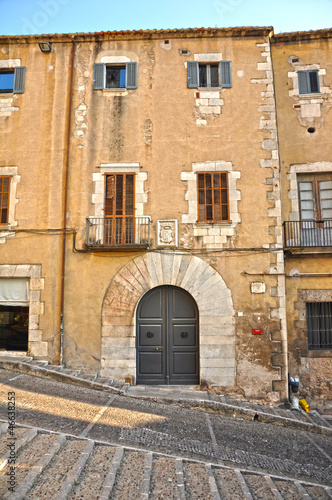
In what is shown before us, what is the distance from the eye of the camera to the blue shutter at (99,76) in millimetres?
10531

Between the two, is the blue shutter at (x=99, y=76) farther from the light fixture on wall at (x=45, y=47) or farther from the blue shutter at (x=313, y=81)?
the blue shutter at (x=313, y=81)

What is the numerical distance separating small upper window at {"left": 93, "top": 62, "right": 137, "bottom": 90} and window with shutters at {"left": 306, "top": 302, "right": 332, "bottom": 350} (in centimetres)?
770

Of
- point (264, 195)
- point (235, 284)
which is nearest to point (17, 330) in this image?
point (235, 284)

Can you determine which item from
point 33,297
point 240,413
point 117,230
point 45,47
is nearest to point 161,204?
point 117,230

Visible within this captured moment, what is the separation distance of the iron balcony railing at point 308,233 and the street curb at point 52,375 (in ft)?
18.6

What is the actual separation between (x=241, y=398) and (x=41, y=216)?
6842 mm

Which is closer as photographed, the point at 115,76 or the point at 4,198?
the point at 4,198

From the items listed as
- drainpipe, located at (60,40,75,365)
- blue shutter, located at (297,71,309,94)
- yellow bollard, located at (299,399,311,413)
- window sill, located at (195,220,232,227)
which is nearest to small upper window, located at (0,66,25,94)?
drainpipe, located at (60,40,75,365)

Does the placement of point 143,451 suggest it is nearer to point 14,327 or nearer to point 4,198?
point 14,327

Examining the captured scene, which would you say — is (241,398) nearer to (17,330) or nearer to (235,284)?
(235,284)

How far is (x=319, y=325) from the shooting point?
32.1 feet

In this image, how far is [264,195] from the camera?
9820mm

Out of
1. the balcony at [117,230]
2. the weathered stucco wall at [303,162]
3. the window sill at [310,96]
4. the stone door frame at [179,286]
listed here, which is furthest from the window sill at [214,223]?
the window sill at [310,96]

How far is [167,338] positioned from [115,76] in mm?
7424
